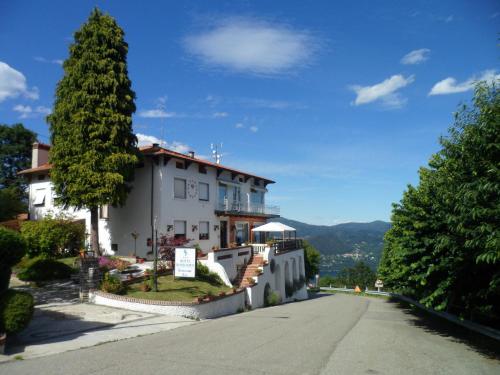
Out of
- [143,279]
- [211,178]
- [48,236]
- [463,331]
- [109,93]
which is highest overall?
[109,93]

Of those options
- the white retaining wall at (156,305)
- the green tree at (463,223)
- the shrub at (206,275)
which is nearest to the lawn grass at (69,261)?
the white retaining wall at (156,305)

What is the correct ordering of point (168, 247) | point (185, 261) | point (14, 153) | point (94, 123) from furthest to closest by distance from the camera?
1. point (14, 153)
2. point (94, 123)
3. point (168, 247)
4. point (185, 261)

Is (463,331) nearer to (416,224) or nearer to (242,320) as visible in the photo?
(416,224)

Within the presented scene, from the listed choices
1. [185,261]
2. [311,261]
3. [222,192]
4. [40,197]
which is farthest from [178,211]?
[311,261]

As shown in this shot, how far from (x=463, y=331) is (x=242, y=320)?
8115mm

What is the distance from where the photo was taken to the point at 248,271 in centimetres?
2531

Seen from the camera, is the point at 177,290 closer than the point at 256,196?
Yes

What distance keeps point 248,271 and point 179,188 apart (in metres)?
7.25

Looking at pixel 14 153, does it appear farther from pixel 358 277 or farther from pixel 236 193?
pixel 358 277

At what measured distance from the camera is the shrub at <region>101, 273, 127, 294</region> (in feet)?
54.0

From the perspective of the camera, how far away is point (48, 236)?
23281mm

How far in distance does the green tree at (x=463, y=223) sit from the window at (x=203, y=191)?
15401 mm

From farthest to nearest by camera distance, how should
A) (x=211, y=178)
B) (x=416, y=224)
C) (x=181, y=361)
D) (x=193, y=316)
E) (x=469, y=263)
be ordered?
1. (x=211, y=178)
2. (x=193, y=316)
3. (x=416, y=224)
4. (x=469, y=263)
5. (x=181, y=361)

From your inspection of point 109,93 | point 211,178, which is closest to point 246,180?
point 211,178
